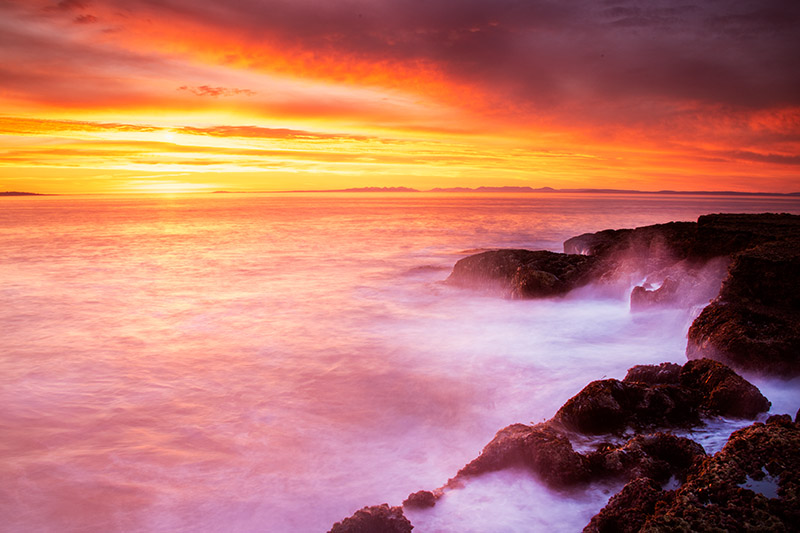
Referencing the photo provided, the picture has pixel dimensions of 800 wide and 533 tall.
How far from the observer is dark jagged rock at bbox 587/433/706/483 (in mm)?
4383

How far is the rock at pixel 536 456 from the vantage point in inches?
183

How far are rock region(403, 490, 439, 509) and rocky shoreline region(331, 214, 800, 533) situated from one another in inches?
0.4

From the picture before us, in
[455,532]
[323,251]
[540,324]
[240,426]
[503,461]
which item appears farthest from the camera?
[323,251]

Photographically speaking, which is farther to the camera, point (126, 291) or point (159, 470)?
point (126, 291)

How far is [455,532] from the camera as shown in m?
4.46

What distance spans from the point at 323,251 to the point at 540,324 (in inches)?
708

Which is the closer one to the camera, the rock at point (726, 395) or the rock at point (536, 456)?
the rock at point (536, 456)

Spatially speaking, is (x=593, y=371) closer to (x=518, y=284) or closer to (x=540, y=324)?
(x=540, y=324)

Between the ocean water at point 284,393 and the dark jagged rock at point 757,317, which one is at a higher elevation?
the dark jagged rock at point 757,317

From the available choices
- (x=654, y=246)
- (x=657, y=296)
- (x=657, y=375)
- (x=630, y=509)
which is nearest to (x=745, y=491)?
(x=630, y=509)

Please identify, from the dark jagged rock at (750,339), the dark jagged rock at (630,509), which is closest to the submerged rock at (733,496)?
the dark jagged rock at (630,509)

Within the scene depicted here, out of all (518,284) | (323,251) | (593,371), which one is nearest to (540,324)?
(518,284)

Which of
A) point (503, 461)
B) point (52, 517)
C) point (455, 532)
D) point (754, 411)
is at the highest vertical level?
point (754, 411)

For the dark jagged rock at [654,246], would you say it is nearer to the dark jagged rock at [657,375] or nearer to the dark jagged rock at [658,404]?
the dark jagged rock at [657,375]
